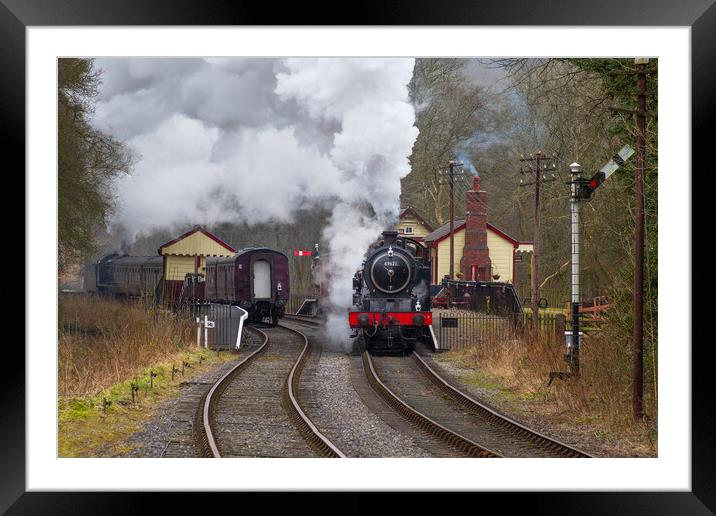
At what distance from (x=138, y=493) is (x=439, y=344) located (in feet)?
39.3

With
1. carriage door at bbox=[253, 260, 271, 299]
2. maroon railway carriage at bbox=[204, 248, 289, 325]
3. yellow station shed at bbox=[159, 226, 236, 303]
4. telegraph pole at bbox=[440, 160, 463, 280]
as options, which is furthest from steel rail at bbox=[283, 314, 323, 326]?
telegraph pole at bbox=[440, 160, 463, 280]

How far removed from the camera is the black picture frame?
20.6 feet

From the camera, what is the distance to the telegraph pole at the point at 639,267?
8.80 meters

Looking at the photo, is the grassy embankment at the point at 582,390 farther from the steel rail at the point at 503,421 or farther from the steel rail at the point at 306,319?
the steel rail at the point at 306,319

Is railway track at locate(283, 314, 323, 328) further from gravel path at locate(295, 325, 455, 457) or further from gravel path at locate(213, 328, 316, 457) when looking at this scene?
gravel path at locate(295, 325, 455, 457)

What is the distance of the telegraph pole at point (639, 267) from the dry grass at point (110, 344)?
6998mm

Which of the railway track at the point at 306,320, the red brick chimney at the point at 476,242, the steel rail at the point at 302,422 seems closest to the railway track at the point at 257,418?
the steel rail at the point at 302,422

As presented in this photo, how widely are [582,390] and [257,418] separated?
416cm

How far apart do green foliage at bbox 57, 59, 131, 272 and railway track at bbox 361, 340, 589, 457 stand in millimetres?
6176
